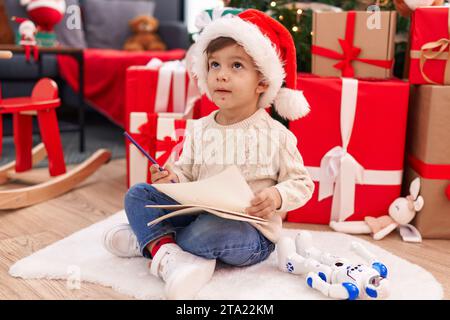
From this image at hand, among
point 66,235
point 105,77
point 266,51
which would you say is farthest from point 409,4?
point 105,77

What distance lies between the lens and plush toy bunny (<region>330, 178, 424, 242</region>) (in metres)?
1.22

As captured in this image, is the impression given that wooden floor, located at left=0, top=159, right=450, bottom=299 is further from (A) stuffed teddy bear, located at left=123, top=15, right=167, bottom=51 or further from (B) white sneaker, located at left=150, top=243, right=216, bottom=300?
(A) stuffed teddy bear, located at left=123, top=15, right=167, bottom=51

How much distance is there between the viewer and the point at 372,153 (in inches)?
50.3

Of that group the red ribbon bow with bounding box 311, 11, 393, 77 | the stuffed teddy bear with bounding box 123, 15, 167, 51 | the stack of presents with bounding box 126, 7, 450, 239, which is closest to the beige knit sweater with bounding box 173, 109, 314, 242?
the stack of presents with bounding box 126, 7, 450, 239

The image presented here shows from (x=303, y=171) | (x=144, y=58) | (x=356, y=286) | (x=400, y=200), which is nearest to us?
(x=356, y=286)

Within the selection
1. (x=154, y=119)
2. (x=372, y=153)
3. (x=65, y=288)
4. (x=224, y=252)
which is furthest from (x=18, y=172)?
(x=372, y=153)

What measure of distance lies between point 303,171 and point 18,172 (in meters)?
1.11

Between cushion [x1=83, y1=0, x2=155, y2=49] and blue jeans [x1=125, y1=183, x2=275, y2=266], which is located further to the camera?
cushion [x1=83, y1=0, x2=155, y2=49]

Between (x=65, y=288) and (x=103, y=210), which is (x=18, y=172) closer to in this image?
(x=103, y=210)

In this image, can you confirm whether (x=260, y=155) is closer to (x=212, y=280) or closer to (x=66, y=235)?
(x=212, y=280)

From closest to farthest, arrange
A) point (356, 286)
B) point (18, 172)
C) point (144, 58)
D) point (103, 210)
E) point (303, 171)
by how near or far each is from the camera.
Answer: point (356, 286) < point (303, 171) < point (103, 210) < point (18, 172) < point (144, 58)

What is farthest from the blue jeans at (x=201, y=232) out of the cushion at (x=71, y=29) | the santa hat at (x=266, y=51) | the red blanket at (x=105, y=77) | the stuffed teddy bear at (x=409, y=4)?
the cushion at (x=71, y=29)

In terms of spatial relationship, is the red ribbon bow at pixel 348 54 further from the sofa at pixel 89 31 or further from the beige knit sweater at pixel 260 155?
the sofa at pixel 89 31

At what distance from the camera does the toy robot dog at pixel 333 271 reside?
0.85m
